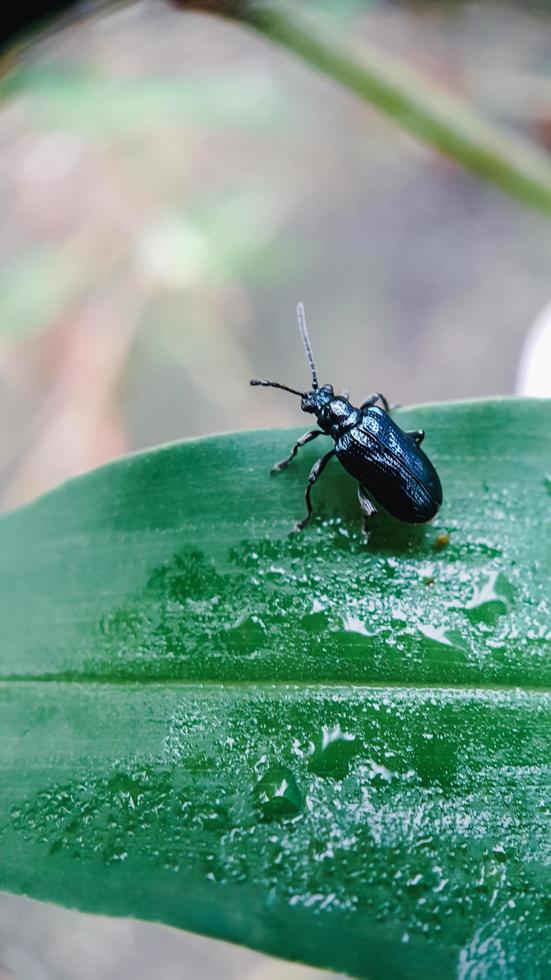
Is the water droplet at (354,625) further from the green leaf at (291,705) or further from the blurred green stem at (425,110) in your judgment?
the blurred green stem at (425,110)

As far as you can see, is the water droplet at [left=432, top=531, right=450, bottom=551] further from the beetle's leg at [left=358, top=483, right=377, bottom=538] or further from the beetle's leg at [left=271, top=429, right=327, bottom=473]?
the beetle's leg at [left=271, top=429, right=327, bottom=473]

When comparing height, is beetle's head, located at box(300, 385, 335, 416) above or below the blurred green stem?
below

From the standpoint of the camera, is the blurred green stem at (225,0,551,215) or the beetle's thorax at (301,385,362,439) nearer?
Result: the beetle's thorax at (301,385,362,439)

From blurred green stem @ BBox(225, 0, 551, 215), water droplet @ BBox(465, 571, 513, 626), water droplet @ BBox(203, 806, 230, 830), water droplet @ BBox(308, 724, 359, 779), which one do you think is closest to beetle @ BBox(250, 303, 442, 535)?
water droplet @ BBox(465, 571, 513, 626)

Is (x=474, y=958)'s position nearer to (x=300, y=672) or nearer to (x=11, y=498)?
(x=300, y=672)

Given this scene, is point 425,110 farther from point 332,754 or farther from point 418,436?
point 332,754

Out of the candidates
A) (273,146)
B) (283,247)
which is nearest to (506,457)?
(283,247)
